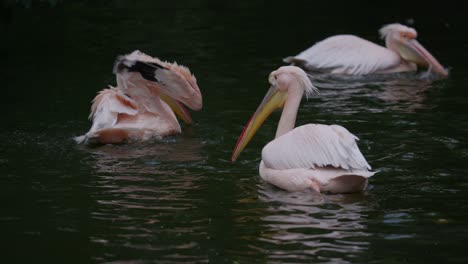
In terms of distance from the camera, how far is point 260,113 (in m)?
6.76

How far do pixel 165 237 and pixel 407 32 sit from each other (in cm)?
664

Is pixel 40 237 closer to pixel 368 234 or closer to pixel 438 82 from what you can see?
pixel 368 234

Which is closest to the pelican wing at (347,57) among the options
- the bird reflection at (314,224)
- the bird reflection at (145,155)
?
the bird reflection at (145,155)

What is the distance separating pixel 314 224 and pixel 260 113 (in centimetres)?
161

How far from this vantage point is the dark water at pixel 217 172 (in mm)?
4996

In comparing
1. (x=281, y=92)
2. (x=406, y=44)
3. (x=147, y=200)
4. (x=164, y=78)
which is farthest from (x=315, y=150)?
(x=406, y=44)

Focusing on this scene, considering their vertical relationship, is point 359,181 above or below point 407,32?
below

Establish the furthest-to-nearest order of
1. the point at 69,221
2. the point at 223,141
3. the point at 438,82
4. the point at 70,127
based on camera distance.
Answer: the point at 438,82
the point at 70,127
the point at 223,141
the point at 69,221

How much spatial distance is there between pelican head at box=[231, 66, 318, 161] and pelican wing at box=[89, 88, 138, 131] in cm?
136

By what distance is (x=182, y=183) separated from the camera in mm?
6391

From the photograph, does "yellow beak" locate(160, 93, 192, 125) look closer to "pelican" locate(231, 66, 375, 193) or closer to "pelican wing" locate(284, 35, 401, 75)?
"pelican" locate(231, 66, 375, 193)

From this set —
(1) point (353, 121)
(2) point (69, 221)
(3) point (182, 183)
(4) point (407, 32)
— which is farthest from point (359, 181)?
(4) point (407, 32)

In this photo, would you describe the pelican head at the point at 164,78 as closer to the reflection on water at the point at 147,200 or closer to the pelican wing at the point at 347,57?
the reflection on water at the point at 147,200

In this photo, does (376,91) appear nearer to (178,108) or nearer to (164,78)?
(178,108)
